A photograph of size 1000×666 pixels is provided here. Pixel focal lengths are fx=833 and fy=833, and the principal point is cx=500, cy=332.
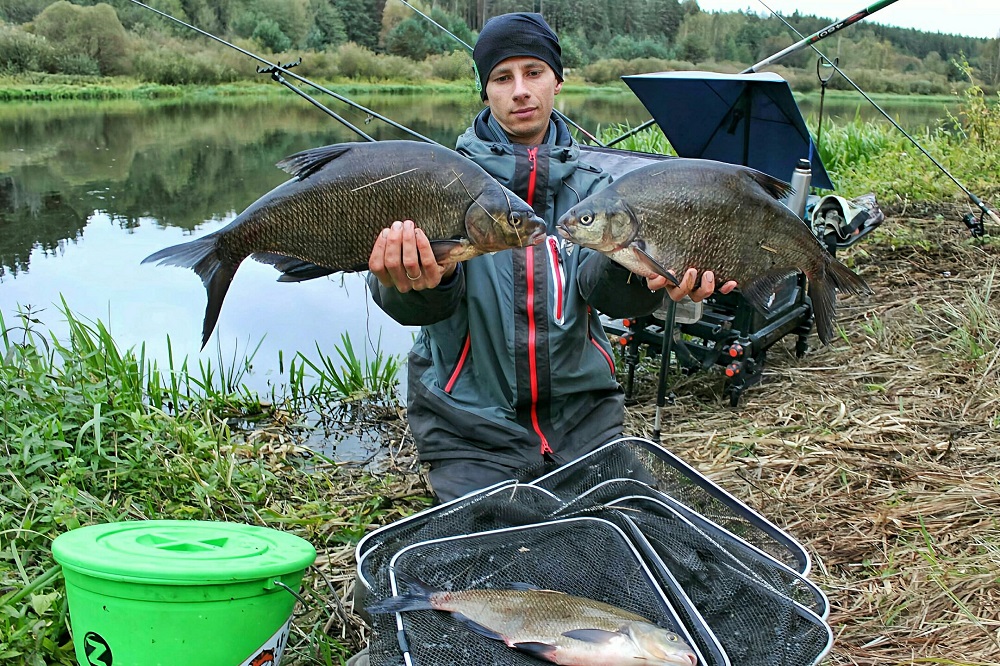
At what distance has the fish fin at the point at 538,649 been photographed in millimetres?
1353

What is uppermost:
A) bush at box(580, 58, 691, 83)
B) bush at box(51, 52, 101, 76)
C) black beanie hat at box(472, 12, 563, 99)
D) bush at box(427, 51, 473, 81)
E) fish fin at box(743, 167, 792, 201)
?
bush at box(580, 58, 691, 83)

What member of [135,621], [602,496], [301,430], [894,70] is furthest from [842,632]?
[894,70]

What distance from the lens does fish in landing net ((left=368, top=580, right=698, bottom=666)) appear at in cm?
132

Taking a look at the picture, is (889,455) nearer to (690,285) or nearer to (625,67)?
(690,285)

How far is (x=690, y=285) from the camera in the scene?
181 centimetres

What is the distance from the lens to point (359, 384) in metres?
3.73

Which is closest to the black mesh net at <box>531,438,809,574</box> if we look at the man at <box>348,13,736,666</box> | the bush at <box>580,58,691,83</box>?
the man at <box>348,13,736,666</box>

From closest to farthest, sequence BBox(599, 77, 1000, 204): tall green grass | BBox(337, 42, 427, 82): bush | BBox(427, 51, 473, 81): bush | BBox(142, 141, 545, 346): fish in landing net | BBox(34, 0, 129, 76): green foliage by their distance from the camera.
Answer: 1. BBox(142, 141, 545, 346): fish in landing net
2. BBox(599, 77, 1000, 204): tall green grass
3. BBox(337, 42, 427, 82): bush
4. BBox(34, 0, 129, 76): green foliage
5. BBox(427, 51, 473, 81): bush

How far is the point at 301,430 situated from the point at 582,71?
1431 cm

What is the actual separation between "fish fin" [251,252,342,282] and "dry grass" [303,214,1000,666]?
73 cm

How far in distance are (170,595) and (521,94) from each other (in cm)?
142

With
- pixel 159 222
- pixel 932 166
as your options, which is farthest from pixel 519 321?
pixel 159 222

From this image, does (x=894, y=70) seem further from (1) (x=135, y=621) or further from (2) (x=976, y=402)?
(1) (x=135, y=621)

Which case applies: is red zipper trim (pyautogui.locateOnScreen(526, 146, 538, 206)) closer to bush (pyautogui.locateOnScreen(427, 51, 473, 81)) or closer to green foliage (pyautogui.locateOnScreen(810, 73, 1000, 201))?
green foliage (pyautogui.locateOnScreen(810, 73, 1000, 201))
